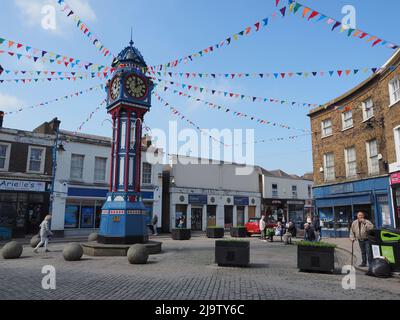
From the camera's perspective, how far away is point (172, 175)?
31656 mm

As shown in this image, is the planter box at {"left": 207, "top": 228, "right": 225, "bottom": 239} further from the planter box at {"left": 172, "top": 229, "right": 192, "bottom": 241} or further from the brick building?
the brick building

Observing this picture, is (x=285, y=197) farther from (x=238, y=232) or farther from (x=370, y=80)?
(x=370, y=80)

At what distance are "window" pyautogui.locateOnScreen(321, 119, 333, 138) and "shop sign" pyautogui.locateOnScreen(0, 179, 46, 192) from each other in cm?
2103

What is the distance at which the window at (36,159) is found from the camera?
23016mm

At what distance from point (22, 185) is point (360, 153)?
901 inches

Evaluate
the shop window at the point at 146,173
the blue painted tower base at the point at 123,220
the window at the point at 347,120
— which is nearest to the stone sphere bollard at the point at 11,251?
the blue painted tower base at the point at 123,220

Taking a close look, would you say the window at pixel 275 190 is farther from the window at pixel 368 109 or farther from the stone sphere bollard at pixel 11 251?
the stone sphere bollard at pixel 11 251

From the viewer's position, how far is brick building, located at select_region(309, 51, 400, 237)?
1673 cm

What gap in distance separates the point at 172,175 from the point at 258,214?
1287 cm

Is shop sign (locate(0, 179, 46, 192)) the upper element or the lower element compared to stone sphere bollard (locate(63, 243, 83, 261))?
upper

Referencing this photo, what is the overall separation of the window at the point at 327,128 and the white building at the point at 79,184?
17500 millimetres

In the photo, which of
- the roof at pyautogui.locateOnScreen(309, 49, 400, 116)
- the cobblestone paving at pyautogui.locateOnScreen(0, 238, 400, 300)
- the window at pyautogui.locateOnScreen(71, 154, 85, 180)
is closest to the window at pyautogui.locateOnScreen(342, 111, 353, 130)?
the roof at pyautogui.locateOnScreen(309, 49, 400, 116)

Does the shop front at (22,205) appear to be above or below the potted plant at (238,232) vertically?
above

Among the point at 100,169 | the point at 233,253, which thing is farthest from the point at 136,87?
the point at 100,169
